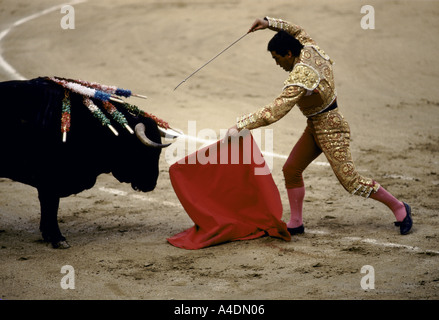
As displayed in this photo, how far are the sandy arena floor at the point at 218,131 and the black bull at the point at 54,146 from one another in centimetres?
47

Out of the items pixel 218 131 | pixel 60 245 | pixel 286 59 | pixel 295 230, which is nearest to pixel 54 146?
pixel 60 245

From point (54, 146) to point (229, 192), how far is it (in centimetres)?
133

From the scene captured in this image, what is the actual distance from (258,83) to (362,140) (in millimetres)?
2429

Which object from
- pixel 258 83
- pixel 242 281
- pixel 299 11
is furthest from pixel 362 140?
pixel 299 11

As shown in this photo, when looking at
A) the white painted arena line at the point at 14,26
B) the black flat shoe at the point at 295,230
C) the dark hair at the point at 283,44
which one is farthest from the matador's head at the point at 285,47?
the white painted arena line at the point at 14,26

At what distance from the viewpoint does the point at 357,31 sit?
452 inches

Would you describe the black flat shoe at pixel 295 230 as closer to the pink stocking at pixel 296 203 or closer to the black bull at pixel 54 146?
the pink stocking at pixel 296 203

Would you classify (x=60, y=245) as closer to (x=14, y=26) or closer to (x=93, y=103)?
(x=93, y=103)

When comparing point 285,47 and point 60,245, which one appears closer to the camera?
point 285,47

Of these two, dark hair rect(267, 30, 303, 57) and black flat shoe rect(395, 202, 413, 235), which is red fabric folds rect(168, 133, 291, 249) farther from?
black flat shoe rect(395, 202, 413, 235)

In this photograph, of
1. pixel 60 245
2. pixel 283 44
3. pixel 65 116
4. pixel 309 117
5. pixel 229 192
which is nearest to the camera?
pixel 283 44

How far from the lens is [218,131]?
807cm

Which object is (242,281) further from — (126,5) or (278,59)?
(126,5)

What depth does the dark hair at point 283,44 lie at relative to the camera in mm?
4852
